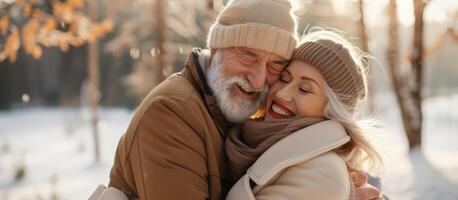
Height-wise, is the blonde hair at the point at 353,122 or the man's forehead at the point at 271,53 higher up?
the man's forehead at the point at 271,53

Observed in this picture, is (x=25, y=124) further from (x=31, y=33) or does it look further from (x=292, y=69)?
(x=292, y=69)

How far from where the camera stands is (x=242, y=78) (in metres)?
2.49

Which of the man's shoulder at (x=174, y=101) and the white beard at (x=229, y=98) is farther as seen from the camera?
the white beard at (x=229, y=98)

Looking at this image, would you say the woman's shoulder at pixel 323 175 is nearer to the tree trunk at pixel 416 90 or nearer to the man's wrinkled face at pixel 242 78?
the man's wrinkled face at pixel 242 78

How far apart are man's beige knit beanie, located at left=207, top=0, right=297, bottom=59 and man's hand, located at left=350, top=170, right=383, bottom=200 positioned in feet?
2.04

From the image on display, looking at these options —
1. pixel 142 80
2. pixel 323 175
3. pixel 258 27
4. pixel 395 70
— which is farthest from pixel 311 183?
pixel 142 80

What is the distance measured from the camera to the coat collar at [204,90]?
2.44 m

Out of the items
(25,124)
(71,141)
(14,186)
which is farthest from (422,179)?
(25,124)

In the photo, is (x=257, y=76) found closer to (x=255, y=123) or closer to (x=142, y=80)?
(x=255, y=123)

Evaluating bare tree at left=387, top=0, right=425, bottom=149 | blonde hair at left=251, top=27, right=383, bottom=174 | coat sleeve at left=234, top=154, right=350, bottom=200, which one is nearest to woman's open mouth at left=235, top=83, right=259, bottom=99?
blonde hair at left=251, top=27, right=383, bottom=174

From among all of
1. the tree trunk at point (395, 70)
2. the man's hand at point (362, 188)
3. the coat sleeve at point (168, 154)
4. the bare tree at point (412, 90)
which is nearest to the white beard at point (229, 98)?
the coat sleeve at point (168, 154)

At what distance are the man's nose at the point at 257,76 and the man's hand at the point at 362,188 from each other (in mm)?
580

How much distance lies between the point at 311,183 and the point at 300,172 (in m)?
0.07

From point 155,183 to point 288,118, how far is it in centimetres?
64
